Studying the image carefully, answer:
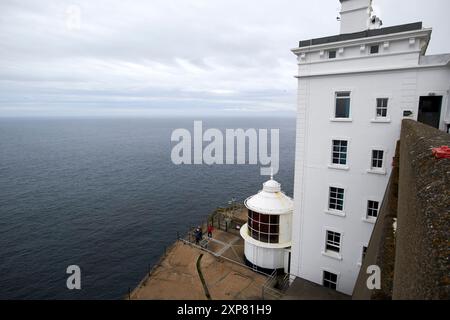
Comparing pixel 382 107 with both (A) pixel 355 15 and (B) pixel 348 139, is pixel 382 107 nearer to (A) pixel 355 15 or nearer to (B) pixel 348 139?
(B) pixel 348 139

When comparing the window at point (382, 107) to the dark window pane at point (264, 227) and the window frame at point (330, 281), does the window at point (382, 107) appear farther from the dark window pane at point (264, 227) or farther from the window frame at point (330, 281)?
the dark window pane at point (264, 227)

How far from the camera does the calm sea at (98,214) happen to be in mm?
33969

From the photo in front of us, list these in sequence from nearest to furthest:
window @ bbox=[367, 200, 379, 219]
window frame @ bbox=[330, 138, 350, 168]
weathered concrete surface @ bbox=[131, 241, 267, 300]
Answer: window @ bbox=[367, 200, 379, 219] → window frame @ bbox=[330, 138, 350, 168] → weathered concrete surface @ bbox=[131, 241, 267, 300]

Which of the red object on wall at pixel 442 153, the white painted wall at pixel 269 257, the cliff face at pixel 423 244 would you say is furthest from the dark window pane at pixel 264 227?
the red object on wall at pixel 442 153

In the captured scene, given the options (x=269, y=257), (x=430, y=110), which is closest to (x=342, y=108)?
(x=430, y=110)

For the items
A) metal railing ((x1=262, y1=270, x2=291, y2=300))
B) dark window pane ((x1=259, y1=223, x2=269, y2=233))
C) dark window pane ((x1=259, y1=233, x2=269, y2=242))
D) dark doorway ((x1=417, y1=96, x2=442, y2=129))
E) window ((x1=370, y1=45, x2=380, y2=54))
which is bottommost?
metal railing ((x1=262, y1=270, x2=291, y2=300))

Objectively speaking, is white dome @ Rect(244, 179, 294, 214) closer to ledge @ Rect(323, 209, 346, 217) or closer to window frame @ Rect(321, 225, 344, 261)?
window frame @ Rect(321, 225, 344, 261)

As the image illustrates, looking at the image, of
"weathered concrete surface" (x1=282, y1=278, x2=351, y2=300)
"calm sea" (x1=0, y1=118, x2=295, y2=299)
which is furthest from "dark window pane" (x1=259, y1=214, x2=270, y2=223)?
"calm sea" (x1=0, y1=118, x2=295, y2=299)

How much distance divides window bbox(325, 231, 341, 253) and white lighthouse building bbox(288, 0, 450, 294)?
0.26 feet

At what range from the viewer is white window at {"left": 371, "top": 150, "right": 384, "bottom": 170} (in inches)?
752

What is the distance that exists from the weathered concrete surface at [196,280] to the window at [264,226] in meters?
3.69

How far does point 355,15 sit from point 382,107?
8.37 m
